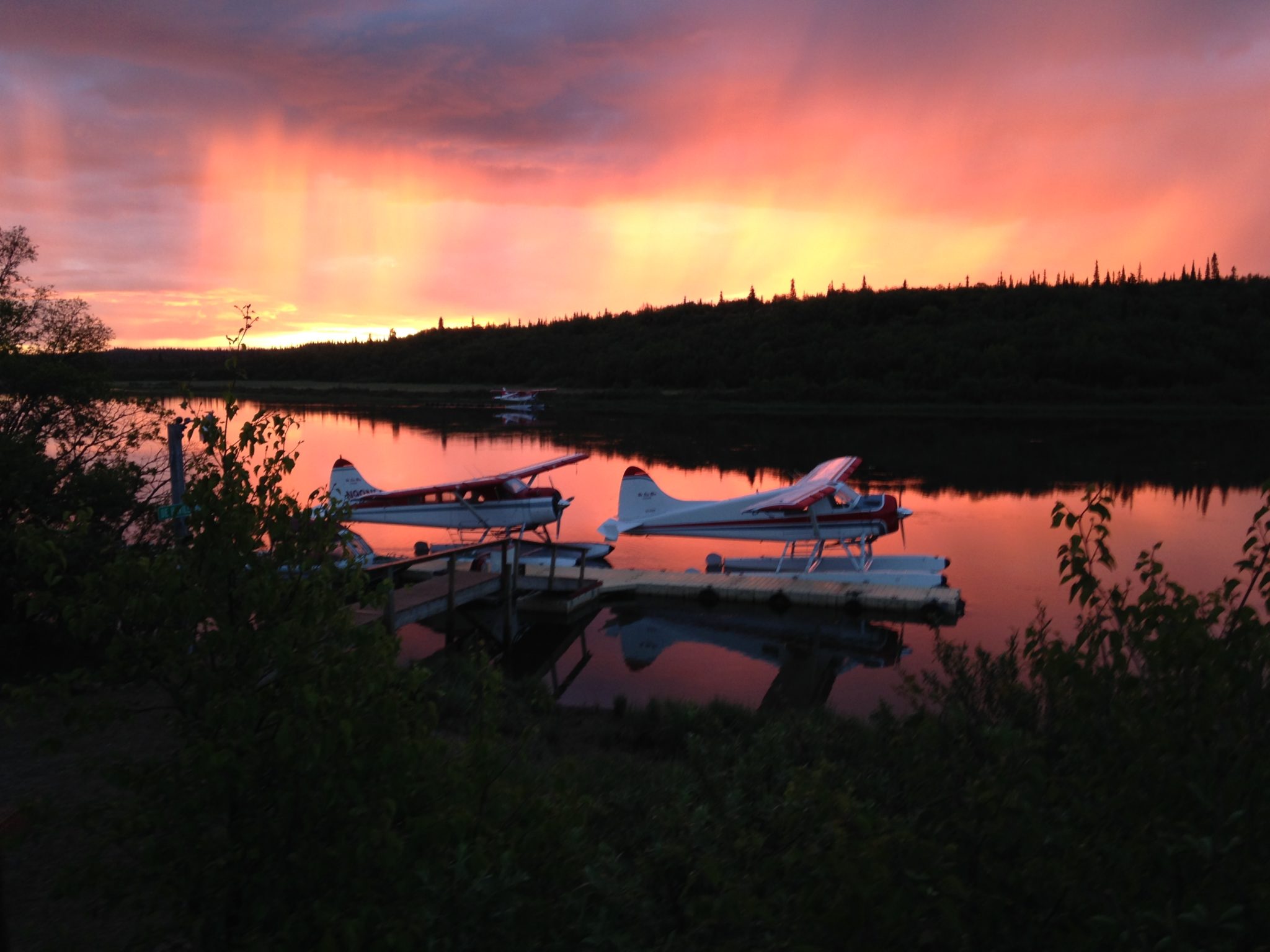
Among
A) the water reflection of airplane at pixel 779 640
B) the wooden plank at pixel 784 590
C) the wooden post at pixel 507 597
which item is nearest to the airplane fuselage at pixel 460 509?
the wooden plank at pixel 784 590

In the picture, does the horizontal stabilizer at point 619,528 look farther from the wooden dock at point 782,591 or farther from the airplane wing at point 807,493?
the airplane wing at point 807,493

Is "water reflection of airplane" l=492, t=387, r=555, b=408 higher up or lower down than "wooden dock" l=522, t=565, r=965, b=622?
higher up

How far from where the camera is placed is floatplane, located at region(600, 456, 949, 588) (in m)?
14.1

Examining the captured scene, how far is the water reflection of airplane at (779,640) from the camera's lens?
10.2 meters

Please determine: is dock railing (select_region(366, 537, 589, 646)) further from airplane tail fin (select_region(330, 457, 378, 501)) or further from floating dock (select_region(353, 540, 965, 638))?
airplane tail fin (select_region(330, 457, 378, 501))

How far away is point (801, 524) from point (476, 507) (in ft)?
19.0

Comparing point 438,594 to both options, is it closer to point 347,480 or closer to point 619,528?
point 619,528

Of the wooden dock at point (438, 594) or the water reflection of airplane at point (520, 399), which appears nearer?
the wooden dock at point (438, 594)

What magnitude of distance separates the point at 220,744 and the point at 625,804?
10.8 feet

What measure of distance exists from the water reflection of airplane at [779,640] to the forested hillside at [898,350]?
57.1 meters

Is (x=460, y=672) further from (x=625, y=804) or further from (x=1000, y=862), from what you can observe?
(x=1000, y=862)

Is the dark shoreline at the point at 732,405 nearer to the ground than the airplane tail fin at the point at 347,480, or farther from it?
farther from it

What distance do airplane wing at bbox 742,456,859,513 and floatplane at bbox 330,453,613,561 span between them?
3.36 m

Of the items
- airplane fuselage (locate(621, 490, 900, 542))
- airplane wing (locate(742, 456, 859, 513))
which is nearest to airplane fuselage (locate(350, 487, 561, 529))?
airplane fuselage (locate(621, 490, 900, 542))
